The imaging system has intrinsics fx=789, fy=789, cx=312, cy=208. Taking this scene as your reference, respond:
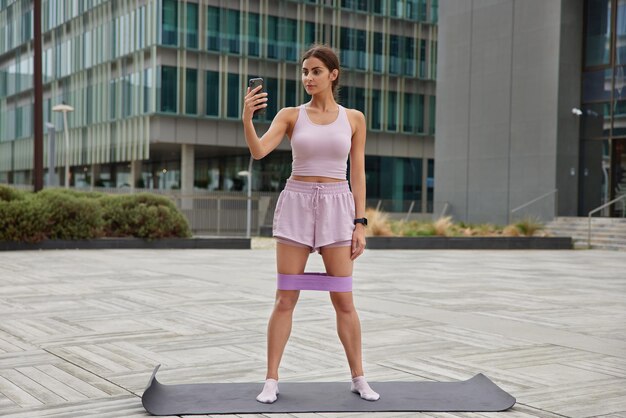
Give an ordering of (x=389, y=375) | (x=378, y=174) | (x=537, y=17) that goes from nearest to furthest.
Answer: (x=389, y=375) < (x=537, y=17) < (x=378, y=174)

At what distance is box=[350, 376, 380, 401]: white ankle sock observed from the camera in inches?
187

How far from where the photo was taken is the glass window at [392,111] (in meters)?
48.9

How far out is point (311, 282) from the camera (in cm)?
464

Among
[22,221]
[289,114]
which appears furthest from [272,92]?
[289,114]

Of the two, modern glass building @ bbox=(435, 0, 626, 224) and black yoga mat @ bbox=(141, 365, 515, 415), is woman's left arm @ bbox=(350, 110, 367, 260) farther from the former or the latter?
modern glass building @ bbox=(435, 0, 626, 224)

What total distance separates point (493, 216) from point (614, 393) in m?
30.4

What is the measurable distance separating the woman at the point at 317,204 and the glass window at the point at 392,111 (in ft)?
146

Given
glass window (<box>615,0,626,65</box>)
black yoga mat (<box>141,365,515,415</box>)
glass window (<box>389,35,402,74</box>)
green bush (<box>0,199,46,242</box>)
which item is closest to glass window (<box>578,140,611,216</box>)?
glass window (<box>615,0,626,65</box>)

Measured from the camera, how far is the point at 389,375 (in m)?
5.65

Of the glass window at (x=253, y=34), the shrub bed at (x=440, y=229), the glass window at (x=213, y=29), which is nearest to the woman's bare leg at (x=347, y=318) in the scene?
the shrub bed at (x=440, y=229)

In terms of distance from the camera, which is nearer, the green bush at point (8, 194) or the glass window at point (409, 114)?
the green bush at point (8, 194)

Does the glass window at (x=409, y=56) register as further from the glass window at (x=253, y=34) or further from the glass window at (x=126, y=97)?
the glass window at (x=126, y=97)

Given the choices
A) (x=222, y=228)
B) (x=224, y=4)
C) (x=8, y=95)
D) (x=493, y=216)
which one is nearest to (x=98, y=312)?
(x=222, y=228)

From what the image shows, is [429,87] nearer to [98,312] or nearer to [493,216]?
[493,216]
